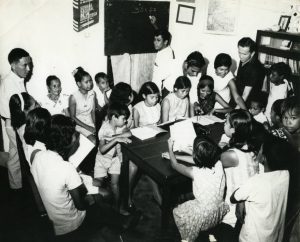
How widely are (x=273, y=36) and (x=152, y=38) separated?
1.76 metres

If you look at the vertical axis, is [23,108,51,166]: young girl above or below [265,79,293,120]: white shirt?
below

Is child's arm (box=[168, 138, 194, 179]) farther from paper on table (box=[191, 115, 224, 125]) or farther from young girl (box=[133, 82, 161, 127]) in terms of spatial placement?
young girl (box=[133, 82, 161, 127])

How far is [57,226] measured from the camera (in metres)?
1.91

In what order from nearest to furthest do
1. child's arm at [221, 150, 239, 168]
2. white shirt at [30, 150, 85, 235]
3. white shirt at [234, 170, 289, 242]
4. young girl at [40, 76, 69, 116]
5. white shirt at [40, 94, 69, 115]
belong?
white shirt at [234, 170, 289, 242]
white shirt at [30, 150, 85, 235]
child's arm at [221, 150, 239, 168]
young girl at [40, 76, 69, 116]
white shirt at [40, 94, 69, 115]

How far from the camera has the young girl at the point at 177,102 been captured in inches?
126

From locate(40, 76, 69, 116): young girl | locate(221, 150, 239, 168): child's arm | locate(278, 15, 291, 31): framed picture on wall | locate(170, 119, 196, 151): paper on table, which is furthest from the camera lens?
locate(278, 15, 291, 31): framed picture on wall

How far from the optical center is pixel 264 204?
1720mm

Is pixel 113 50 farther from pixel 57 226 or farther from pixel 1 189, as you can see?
pixel 57 226

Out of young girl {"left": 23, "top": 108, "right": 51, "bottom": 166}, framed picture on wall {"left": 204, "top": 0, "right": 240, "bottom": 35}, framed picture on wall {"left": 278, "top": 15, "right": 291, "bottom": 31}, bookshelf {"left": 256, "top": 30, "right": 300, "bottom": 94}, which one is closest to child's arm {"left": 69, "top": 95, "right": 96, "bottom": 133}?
young girl {"left": 23, "top": 108, "right": 51, "bottom": 166}

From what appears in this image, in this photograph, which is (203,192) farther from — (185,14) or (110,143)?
(185,14)

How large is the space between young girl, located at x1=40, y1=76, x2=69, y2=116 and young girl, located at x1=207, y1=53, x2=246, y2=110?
Answer: 1.83 meters

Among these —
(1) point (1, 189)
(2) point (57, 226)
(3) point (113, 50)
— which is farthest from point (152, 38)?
(2) point (57, 226)

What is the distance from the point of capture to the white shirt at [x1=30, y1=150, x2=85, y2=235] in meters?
1.83

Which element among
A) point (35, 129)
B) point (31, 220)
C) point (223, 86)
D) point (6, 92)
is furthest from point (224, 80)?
point (31, 220)
